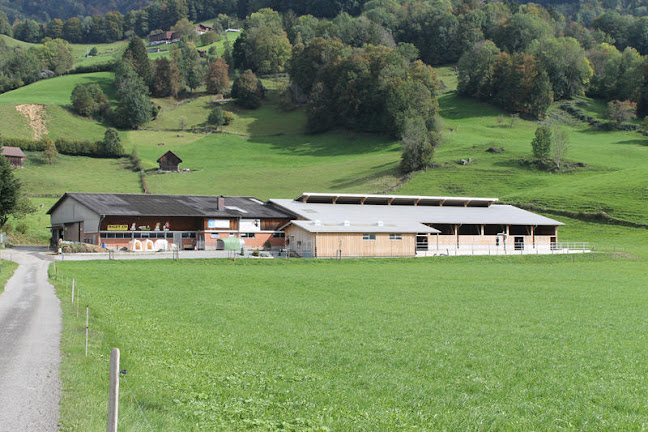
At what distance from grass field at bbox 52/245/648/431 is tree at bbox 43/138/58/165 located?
7740 cm

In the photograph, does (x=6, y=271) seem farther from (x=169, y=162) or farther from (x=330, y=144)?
(x=330, y=144)

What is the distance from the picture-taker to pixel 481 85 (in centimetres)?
13812

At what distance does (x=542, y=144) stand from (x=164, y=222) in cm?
6418

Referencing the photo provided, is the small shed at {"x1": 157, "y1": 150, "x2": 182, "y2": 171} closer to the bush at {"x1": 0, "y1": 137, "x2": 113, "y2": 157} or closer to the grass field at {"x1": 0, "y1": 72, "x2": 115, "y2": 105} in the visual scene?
the bush at {"x1": 0, "y1": 137, "x2": 113, "y2": 157}

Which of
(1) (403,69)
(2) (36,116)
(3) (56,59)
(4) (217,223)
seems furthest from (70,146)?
(3) (56,59)

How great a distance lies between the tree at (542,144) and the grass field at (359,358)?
228 ft

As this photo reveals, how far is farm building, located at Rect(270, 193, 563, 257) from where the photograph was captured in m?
54.2

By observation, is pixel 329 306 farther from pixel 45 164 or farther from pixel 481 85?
pixel 481 85

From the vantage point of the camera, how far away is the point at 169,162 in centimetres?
9694

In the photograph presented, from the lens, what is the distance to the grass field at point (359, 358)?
977cm

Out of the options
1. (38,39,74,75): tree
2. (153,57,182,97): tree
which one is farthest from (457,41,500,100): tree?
(38,39,74,75): tree

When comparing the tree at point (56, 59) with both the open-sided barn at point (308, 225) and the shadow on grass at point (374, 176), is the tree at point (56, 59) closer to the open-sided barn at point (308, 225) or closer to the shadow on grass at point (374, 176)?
the shadow on grass at point (374, 176)

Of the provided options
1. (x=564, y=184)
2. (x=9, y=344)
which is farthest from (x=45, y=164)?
(x=9, y=344)

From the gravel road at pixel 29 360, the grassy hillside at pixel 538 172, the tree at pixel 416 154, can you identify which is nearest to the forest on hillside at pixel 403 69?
the tree at pixel 416 154
